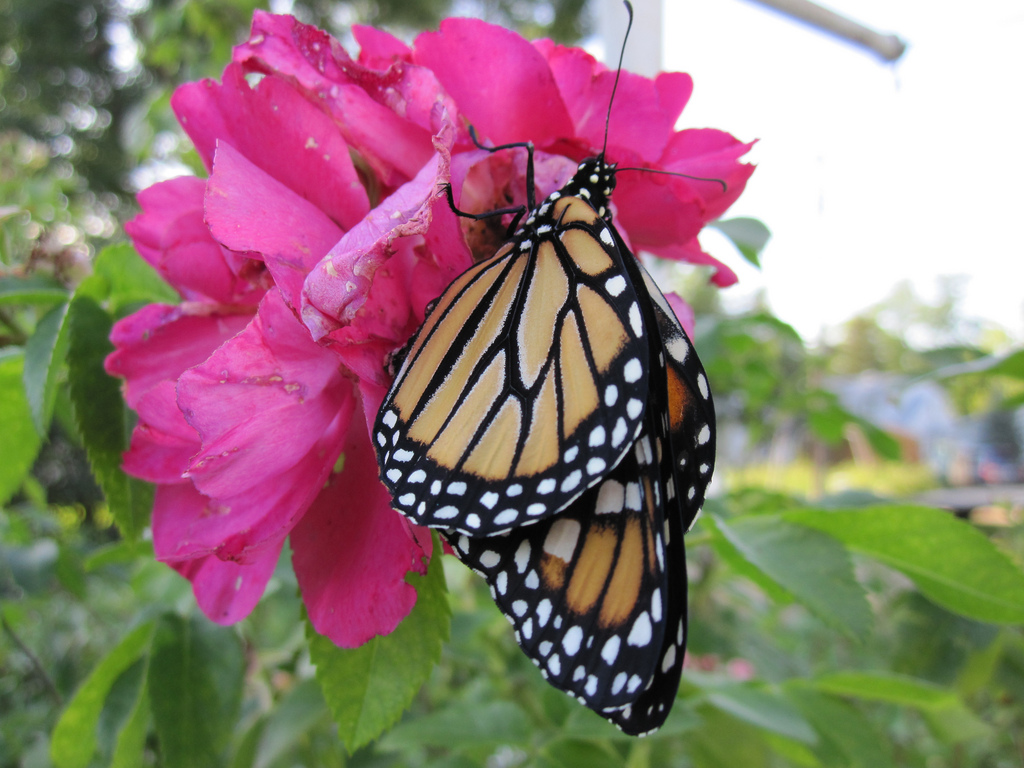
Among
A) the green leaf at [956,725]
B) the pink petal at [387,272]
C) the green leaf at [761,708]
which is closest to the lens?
the pink petal at [387,272]

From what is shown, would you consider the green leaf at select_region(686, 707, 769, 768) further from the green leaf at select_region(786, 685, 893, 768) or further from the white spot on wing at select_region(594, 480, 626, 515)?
the white spot on wing at select_region(594, 480, 626, 515)

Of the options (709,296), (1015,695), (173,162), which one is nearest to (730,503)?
(1015,695)

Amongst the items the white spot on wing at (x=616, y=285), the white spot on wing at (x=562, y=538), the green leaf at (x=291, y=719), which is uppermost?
the white spot on wing at (x=616, y=285)

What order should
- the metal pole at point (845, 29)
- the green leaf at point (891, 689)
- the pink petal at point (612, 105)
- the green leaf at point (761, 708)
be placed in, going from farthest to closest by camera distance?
the metal pole at point (845, 29) < the green leaf at point (891, 689) < the green leaf at point (761, 708) < the pink petal at point (612, 105)

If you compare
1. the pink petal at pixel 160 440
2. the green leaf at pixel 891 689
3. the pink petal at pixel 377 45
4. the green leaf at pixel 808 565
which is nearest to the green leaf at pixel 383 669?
the pink petal at pixel 160 440

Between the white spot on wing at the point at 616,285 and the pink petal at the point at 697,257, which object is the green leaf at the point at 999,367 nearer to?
the pink petal at the point at 697,257

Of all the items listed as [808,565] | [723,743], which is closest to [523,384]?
[808,565]

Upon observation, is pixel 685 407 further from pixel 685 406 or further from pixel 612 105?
pixel 612 105
